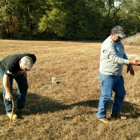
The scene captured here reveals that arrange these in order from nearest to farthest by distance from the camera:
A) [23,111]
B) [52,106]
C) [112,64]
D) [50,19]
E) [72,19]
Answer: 1. [112,64]
2. [23,111]
3. [52,106]
4. [50,19]
5. [72,19]

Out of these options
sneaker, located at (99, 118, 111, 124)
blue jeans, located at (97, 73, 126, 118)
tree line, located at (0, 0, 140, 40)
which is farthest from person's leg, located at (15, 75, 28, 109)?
tree line, located at (0, 0, 140, 40)

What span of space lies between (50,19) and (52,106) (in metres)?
24.9

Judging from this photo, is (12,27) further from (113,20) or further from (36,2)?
(113,20)

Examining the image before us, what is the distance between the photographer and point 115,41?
13.8ft

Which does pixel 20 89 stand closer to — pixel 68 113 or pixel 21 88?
pixel 21 88

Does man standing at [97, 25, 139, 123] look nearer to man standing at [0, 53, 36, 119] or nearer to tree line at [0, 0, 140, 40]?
man standing at [0, 53, 36, 119]

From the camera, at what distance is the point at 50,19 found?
95.8 feet

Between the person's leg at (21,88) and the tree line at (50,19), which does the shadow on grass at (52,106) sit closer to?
the person's leg at (21,88)

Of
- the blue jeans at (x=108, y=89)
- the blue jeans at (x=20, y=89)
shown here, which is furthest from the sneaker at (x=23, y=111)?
the blue jeans at (x=108, y=89)

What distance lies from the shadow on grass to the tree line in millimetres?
21900

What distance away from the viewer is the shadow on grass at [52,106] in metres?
5.18

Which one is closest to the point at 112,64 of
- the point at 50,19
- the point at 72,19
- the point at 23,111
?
the point at 23,111

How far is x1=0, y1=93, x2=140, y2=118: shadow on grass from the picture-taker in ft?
17.0

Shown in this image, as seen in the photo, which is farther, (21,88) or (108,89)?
(21,88)
